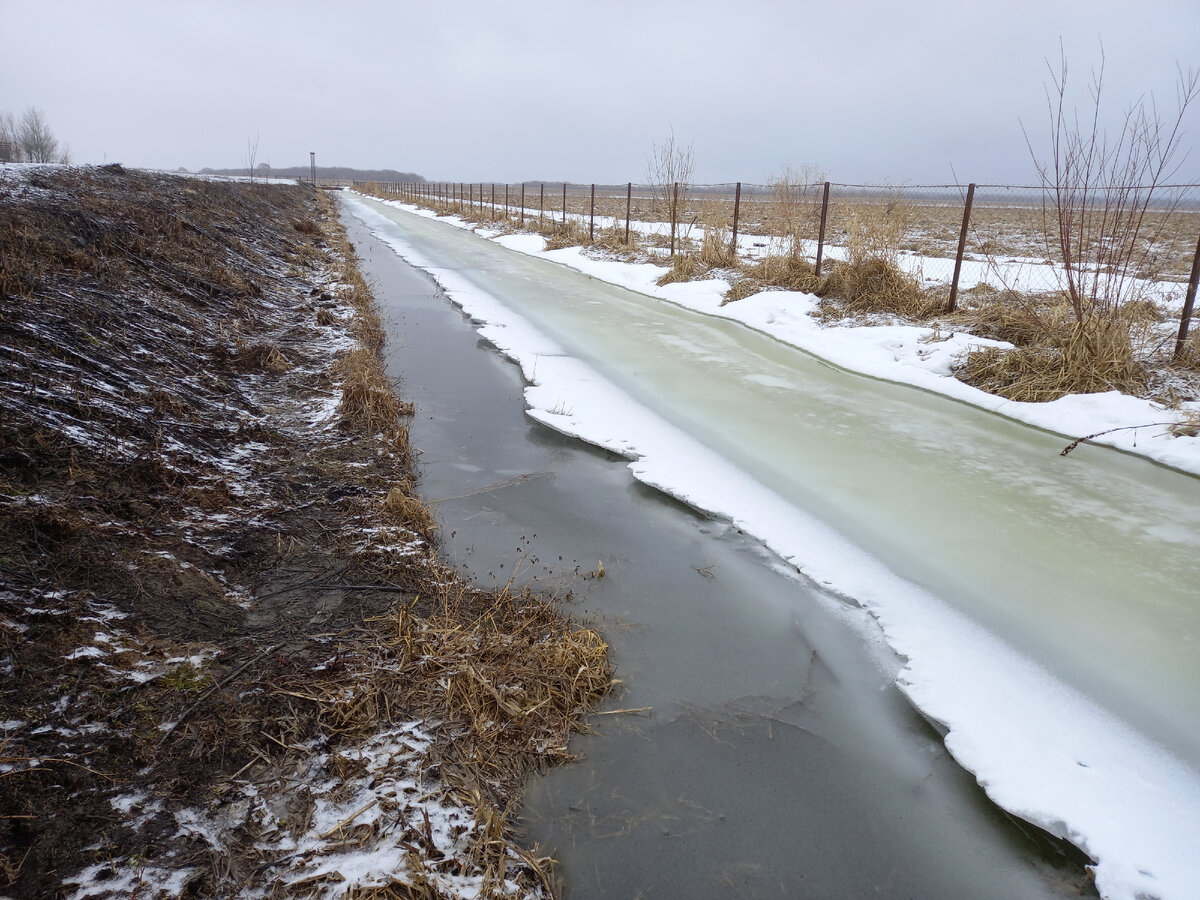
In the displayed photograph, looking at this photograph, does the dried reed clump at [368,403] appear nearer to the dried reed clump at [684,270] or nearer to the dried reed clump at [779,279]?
the dried reed clump at [779,279]

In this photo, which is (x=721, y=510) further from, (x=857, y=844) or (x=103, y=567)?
(x=103, y=567)

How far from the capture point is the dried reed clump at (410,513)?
13.0 ft

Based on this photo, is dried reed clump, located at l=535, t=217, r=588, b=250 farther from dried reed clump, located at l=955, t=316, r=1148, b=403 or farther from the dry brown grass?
dried reed clump, located at l=955, t=316, r=1148, b=403

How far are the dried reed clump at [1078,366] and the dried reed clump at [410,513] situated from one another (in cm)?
566

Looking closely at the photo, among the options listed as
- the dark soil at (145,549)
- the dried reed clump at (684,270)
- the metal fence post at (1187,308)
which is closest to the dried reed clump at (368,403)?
the dark soil at (145,549)

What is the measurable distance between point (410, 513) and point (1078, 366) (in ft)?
20.6

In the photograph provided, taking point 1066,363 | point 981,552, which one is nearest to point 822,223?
point 1066,363

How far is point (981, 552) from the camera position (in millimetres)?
3906

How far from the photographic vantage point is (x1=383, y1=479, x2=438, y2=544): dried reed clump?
3.95m

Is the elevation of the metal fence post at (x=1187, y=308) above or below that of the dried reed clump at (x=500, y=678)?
above

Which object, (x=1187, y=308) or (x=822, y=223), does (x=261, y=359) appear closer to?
(x=822, y=223)

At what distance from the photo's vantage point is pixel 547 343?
8.64 m

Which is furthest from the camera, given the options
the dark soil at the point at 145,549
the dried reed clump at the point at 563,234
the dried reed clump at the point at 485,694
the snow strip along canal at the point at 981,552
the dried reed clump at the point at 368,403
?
the dried reed clump at the point at 563,234

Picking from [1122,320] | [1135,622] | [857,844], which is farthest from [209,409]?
[1122,320]
